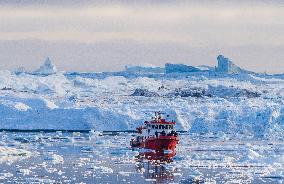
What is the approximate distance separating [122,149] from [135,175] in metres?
9.48

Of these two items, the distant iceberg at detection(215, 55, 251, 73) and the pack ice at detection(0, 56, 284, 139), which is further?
the distant iceberg at detection(215, 55, 251, 73)

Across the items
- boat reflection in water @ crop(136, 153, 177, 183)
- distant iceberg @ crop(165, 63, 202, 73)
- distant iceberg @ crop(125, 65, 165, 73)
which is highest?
distant iceberg @ crop(165, 63, 202, 73)

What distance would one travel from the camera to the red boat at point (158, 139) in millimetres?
38094

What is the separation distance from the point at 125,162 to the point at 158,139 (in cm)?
524

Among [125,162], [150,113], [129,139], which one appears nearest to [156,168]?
[125,162]

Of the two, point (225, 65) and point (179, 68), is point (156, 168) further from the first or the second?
point (179, 68)

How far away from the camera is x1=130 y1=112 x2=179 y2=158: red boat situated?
38094 mm

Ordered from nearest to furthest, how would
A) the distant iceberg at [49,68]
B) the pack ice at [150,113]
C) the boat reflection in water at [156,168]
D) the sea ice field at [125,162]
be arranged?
the sea ice field at [125,162]
the boat reflection in water at [156,168]
the pack ice at [150,113]
the distant iceberg at [49,68]

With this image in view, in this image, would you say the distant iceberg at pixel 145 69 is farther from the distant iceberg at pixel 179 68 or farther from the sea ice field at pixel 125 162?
the sea ice field at pixel 125 162

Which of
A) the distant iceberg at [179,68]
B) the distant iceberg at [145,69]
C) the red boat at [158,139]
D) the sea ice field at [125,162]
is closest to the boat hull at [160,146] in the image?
the red boat at [158,139]

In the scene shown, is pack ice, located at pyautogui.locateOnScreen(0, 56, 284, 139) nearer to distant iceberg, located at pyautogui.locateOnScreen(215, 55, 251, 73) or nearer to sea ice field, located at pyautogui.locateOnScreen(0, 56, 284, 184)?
sea ice field, located at pyautogui.locateOnScreen(0, 56, 284, 184)

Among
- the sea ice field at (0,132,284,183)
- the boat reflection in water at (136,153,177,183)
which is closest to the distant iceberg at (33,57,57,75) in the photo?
the sea ice field at (0,132,284,183)

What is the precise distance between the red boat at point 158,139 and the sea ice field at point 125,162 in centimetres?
52

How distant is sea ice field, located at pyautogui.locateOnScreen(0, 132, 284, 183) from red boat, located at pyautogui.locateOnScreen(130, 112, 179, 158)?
0.52 m
